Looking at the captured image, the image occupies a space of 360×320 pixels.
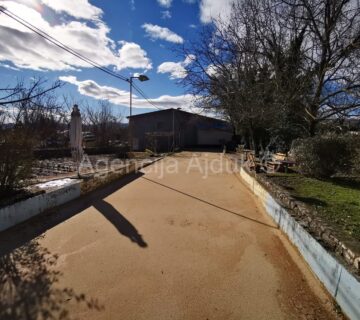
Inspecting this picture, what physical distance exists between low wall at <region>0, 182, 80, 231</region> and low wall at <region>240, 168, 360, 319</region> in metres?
4.82

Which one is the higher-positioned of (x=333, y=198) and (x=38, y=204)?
(x=333, y=198)

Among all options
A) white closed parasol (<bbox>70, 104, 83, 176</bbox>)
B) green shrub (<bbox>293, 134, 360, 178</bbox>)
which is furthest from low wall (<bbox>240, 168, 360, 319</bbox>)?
white closed parasol (<bbox>70, 104, 83, 176</bbox>)

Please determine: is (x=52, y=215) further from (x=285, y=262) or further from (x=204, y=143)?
(x=204, y=143)

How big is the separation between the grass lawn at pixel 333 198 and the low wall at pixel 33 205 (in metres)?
5.25

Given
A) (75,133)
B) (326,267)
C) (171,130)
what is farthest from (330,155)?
(171,130)

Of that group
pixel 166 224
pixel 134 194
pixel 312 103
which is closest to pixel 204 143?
pixel 312 103

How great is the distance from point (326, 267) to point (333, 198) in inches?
121

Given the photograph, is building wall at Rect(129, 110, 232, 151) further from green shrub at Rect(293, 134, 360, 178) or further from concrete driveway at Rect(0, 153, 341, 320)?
concrete driveway at Rect(0, 153, 341, 320)

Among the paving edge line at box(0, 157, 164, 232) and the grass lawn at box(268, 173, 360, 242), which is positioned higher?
the grass lawn at box(268, 173, 360, 242)

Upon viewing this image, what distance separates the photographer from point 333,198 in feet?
18.9

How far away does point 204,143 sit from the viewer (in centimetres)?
3766

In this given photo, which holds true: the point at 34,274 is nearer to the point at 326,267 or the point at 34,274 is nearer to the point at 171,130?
the point at 326,267

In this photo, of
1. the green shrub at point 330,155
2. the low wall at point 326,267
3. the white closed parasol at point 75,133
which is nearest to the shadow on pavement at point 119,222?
the white closed parasol at point 75,133

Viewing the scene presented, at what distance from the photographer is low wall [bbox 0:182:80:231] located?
15.1 ft
